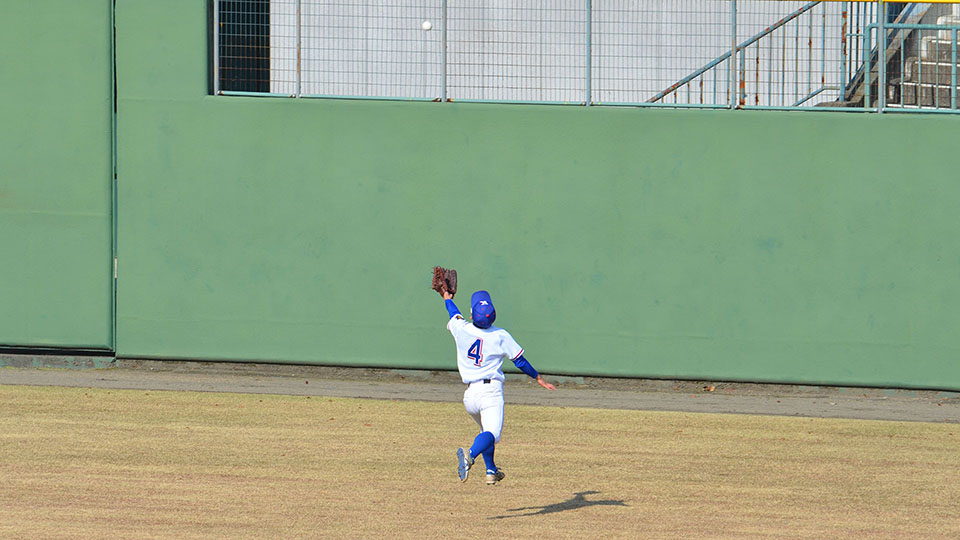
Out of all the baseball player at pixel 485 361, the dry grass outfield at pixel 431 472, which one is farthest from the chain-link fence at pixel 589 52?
the baseball player at pixel 485 361

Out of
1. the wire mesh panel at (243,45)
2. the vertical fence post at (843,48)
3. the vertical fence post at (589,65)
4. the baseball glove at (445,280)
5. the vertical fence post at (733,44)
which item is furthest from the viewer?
the wire mesh panel at (243,45)

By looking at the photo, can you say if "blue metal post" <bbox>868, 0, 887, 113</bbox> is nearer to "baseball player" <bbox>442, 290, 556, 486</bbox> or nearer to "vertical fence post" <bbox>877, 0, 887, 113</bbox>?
"vertical fence post" <bbox>877, 0, 887, 113</bbox>

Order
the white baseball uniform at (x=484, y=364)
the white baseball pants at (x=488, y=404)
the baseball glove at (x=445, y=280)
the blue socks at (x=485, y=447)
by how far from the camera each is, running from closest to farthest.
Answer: the blue socks at (x=485, y=447) → the white baseball pants at (x=488, y=404) → the white baseball uniform at (x=484, y=364) → the baseball glove at (x=445, y=280)

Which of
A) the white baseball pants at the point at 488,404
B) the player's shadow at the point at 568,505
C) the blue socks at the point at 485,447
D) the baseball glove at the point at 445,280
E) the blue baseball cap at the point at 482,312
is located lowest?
the player's shadow at the point at 568,505

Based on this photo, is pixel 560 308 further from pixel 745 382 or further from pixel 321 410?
pixel 321 410

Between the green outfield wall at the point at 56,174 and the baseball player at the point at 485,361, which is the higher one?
the green outfield wall at the point at 56,174

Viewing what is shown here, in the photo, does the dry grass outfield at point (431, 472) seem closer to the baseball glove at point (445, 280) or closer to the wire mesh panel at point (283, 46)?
the baseball glove at point (445, 280)

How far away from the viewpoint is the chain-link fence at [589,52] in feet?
56.7

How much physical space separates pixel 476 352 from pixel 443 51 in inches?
317

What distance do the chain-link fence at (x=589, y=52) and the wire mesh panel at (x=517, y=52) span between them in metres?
0.01

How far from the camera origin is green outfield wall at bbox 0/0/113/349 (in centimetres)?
1780

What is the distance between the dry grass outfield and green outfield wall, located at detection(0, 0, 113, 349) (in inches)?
91.2

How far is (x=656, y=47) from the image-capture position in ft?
56.7

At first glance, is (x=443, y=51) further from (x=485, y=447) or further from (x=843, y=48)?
(x=485, y=447)
